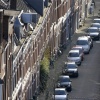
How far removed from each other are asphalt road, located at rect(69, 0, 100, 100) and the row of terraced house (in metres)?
3.25

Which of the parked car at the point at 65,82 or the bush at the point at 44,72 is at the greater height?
the bush at the point at 44,72

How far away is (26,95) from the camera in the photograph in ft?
215

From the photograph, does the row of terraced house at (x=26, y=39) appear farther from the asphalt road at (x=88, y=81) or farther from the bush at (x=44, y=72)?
the asphalt road at (x=88, y=81)

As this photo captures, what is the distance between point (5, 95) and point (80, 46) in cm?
3558

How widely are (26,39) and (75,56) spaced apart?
19731mm

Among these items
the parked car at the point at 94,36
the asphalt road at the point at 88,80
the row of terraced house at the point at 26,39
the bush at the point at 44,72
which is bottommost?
the asphalt road at the point at 88,80

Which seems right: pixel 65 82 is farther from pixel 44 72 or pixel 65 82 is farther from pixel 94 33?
pixel 94 33

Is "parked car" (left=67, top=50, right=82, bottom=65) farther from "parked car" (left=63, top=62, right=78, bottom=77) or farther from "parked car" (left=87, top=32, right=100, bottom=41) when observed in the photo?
"parked car" (left=87, top=32, right=100, bottom=41)

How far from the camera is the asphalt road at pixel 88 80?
72.2 metres

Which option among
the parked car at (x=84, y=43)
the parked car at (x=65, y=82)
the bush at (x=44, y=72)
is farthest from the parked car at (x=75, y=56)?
→ the bush at (x=44, y=72)

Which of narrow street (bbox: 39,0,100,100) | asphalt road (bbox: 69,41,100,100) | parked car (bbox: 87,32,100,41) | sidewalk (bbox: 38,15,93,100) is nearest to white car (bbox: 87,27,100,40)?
parked car (bbox: 87,32,100,41)

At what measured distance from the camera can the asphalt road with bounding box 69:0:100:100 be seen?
72.2 meters

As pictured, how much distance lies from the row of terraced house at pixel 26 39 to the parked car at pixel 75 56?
1.58 meters

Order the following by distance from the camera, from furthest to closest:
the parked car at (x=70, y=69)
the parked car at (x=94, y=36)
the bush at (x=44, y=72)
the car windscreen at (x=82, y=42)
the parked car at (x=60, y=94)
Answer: the parked car at (x=94, y=36), the car windscreen at (x=82, y=42), the parked car at (x=70, y=69), the bush at (x=44, y=72), the parked car at (x=60, y=94)
